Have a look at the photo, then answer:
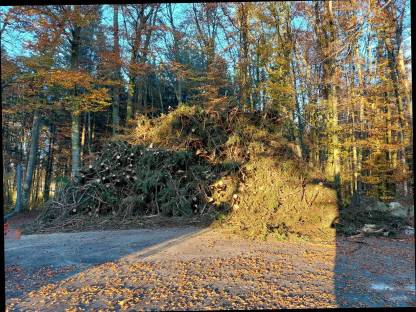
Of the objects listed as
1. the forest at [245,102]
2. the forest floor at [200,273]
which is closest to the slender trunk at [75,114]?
the forest at [245,102]

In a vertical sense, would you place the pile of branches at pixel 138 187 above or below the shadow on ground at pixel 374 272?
above

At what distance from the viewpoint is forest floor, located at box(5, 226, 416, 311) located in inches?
116

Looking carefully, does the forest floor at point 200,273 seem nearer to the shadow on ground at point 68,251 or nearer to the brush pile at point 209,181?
the shadow on ground at point 68,251

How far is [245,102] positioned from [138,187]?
519cm

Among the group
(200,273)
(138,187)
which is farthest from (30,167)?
(200,273)

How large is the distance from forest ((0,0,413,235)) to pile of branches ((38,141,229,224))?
0.10 feet

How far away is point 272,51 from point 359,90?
10.7 ft

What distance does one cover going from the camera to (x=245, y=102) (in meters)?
10.7

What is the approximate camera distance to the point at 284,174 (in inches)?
254

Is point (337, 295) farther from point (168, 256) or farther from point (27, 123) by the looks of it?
point (27, 123)

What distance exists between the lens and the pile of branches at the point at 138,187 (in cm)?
714

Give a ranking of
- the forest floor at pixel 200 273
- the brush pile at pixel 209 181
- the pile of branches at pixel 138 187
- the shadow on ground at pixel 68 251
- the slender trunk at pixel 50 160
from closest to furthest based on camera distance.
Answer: the forest floor at pixel 200 273 → the shadow on ground at pixel 68 251 → the brush pile at pixel 209 181 → the pile of branches at pixel 138 187 → the slender trunk at pixel 50 160

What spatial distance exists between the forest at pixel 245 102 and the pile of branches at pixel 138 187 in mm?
30

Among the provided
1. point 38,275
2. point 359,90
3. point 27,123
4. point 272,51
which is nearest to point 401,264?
point 38,275
